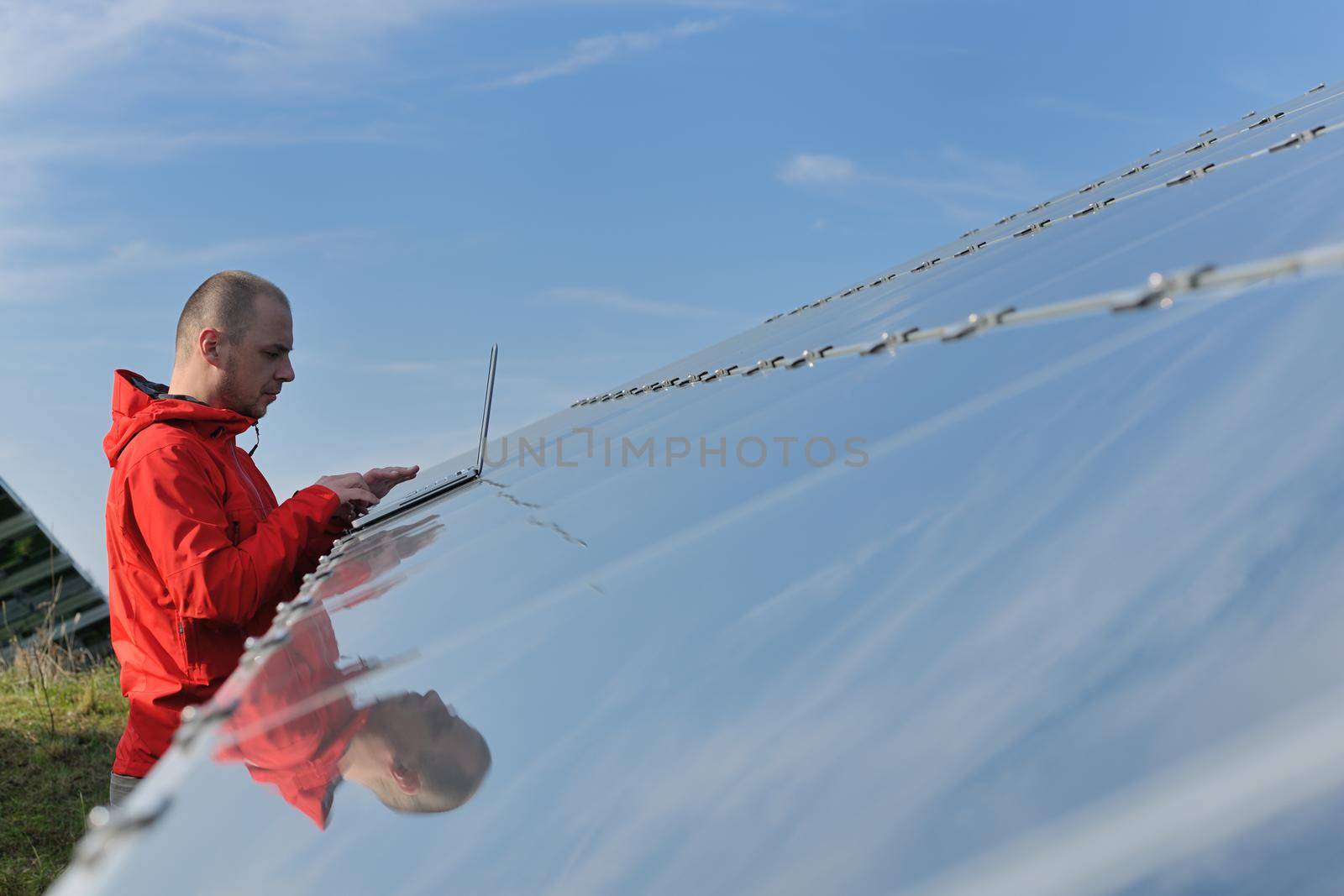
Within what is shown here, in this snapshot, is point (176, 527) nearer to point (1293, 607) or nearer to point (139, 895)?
point (139, 895)

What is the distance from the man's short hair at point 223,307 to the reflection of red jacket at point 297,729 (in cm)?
182

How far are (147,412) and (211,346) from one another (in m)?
0.41

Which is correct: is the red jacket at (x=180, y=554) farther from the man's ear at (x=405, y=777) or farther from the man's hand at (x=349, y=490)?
the man's ear at (x=405, y=777)

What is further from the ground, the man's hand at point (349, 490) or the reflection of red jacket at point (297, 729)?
the man's hand at point (349, 490)

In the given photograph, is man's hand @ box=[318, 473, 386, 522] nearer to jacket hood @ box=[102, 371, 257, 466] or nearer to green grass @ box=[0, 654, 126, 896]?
jacket hood @ box=[102, 371, 257, 466]

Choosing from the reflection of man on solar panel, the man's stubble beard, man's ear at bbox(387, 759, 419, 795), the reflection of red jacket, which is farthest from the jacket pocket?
man's ear at bbox(387, 759, 419, 795)

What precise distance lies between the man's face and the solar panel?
5.04 feet

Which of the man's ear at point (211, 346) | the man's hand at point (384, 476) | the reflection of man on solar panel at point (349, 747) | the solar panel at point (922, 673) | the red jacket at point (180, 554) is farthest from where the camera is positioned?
the man's hand at point (384, 476)

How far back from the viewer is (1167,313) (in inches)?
59.6

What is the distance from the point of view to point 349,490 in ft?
11.0

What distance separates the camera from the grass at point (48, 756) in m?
5.68

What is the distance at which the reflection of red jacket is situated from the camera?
1.31 m

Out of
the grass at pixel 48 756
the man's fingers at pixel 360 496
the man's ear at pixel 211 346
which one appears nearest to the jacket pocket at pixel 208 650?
the man's fingers at pixel 360 496

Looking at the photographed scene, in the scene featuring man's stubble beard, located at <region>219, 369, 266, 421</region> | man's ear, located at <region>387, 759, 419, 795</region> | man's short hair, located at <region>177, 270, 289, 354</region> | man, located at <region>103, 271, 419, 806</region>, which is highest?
man's short hair, located at <region>177, 270, 289, 354</region>
